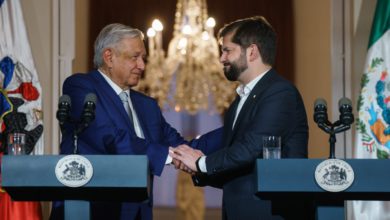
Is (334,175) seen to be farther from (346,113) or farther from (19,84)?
(19,84)

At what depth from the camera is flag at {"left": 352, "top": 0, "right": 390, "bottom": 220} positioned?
Answer: 6.68 meters

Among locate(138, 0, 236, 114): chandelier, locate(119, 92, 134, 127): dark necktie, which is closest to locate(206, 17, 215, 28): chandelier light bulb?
locate(138, 0, 236, 114): chandelier

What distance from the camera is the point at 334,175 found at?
4.12 m

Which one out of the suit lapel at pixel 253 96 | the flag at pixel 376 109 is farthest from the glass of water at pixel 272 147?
the flag at pixel 376 109

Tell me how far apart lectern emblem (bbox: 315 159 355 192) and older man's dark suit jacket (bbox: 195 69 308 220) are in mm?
479

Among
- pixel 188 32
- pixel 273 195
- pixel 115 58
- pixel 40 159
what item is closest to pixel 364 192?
pixel 273 195

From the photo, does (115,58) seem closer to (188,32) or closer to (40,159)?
(40,159)

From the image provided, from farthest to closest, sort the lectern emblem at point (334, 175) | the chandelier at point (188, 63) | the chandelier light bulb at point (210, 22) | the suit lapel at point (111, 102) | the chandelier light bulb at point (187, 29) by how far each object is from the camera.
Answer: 1. the chandelier at point (188, 63)
2. the chandelier light bulb at point (187, 29)
3. the chandelier light bulb at point (210, 22)
4. the suit lapel at point (111, 102)
5. the lectern emblem at point (334, 175)

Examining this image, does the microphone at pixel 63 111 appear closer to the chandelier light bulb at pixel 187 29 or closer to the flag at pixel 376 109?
the flag at pixel 376 109

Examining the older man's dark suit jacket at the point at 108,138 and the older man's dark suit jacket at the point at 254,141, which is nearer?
the older man's dark suit jacket at the point at 254,141

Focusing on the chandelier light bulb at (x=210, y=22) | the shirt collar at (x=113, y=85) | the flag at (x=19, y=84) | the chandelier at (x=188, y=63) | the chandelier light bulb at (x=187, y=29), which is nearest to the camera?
the shirt collar at (x=113, y=85)

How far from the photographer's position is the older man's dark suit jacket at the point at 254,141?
4535 mm

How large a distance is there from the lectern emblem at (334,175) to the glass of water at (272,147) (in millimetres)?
Answer: 234

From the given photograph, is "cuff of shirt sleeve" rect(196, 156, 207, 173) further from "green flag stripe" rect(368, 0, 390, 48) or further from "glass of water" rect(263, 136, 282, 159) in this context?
"green flag stripe" rect(368, 0, 390, 48)
